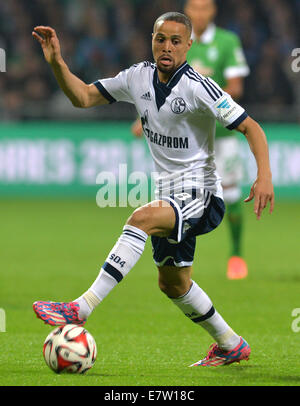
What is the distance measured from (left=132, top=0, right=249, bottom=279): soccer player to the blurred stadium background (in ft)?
22.0

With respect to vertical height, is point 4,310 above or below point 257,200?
below

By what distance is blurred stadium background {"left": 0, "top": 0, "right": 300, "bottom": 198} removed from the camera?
1580 centimetres

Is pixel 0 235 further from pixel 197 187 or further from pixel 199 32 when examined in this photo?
pixel 197 187

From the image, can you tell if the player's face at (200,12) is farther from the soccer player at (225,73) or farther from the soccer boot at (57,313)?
the soccer boot at (57,313)

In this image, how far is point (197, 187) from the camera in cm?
490

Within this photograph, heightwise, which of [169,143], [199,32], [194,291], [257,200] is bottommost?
[194,291]

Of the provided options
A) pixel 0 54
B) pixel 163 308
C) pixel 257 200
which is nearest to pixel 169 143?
pixel 257 200

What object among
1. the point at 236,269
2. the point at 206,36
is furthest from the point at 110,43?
the point at 236,269

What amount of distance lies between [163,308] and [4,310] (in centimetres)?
128

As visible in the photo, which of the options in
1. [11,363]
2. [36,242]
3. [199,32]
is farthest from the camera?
[36,242]

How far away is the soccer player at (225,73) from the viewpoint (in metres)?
8.30

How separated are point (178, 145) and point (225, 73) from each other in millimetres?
A: 3654

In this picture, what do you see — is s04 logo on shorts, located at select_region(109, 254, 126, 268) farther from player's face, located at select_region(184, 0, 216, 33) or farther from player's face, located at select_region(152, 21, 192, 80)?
player's face, located at select_region(184, 0, 216, 33)
